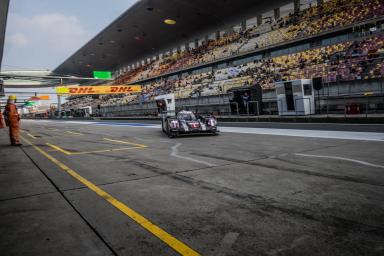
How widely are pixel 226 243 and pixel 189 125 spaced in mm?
9368

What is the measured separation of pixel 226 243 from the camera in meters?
2.54

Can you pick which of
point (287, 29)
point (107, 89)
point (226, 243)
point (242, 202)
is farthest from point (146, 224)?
point (107, 89)

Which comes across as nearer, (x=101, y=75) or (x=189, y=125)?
(x=189, y=125)

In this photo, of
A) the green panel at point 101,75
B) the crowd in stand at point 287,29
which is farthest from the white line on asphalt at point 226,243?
the green panel at point 101,75

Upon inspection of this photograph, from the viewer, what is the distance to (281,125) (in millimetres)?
14539

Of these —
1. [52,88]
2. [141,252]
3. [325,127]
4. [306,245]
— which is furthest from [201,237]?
[52,88]

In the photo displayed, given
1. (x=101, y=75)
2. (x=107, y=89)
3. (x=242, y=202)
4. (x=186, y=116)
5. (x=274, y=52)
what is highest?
(x=101, y=75)

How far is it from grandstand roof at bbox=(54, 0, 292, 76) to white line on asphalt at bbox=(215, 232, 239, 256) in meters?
26.2

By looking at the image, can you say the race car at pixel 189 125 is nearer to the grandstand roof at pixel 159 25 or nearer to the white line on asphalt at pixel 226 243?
the white line on asphalt at pixel 226 243

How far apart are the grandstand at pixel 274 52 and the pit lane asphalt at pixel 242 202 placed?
29.9 feet

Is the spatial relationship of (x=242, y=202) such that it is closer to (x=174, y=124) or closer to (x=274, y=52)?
(x=174, y=124)

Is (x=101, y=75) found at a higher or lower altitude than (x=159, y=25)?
lower

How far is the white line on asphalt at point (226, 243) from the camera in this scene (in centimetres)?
238

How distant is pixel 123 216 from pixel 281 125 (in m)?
12.5
